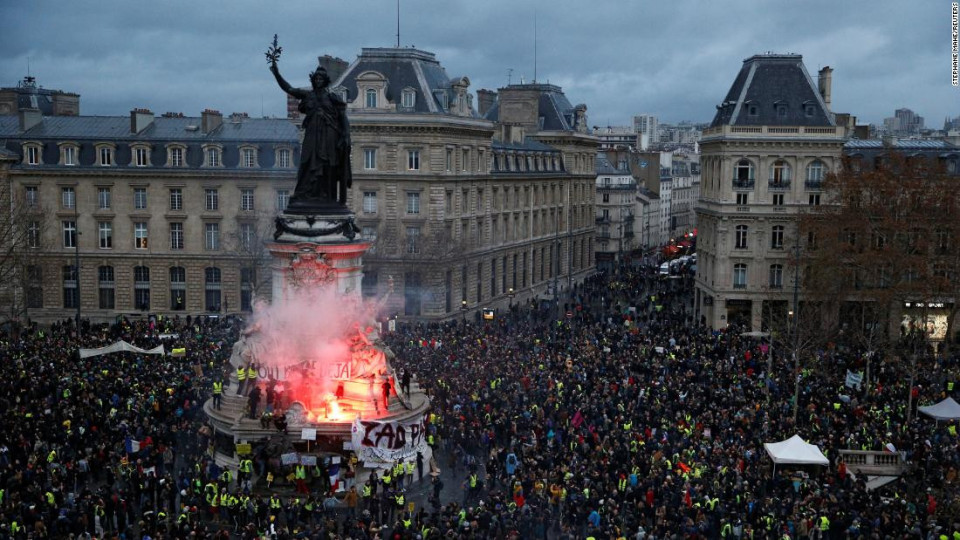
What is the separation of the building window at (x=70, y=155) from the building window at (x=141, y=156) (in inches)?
153

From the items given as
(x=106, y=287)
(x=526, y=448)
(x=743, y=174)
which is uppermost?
(x=743, y=174)

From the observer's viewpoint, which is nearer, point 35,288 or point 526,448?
point 526,448

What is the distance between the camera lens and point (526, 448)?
32188 mm

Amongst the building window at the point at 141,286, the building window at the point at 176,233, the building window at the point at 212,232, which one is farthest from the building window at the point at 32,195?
the building window at the point at 212,232

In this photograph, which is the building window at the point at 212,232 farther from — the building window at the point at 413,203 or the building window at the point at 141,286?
the building window at the point at 413,203

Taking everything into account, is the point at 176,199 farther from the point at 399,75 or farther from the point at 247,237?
the point at 399,75

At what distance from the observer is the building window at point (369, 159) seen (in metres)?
62.5

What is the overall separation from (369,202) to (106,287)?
18743 millimetres

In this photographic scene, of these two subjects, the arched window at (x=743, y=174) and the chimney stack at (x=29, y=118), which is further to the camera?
the chimney stack at (x=29, y=118)

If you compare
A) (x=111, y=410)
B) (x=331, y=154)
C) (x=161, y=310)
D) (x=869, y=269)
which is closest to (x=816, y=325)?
(x=869, y=269)

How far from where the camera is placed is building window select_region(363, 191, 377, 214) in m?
63.1

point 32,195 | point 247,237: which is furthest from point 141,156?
point 247,237

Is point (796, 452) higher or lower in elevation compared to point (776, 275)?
lower

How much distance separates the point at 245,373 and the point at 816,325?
1336 inches
